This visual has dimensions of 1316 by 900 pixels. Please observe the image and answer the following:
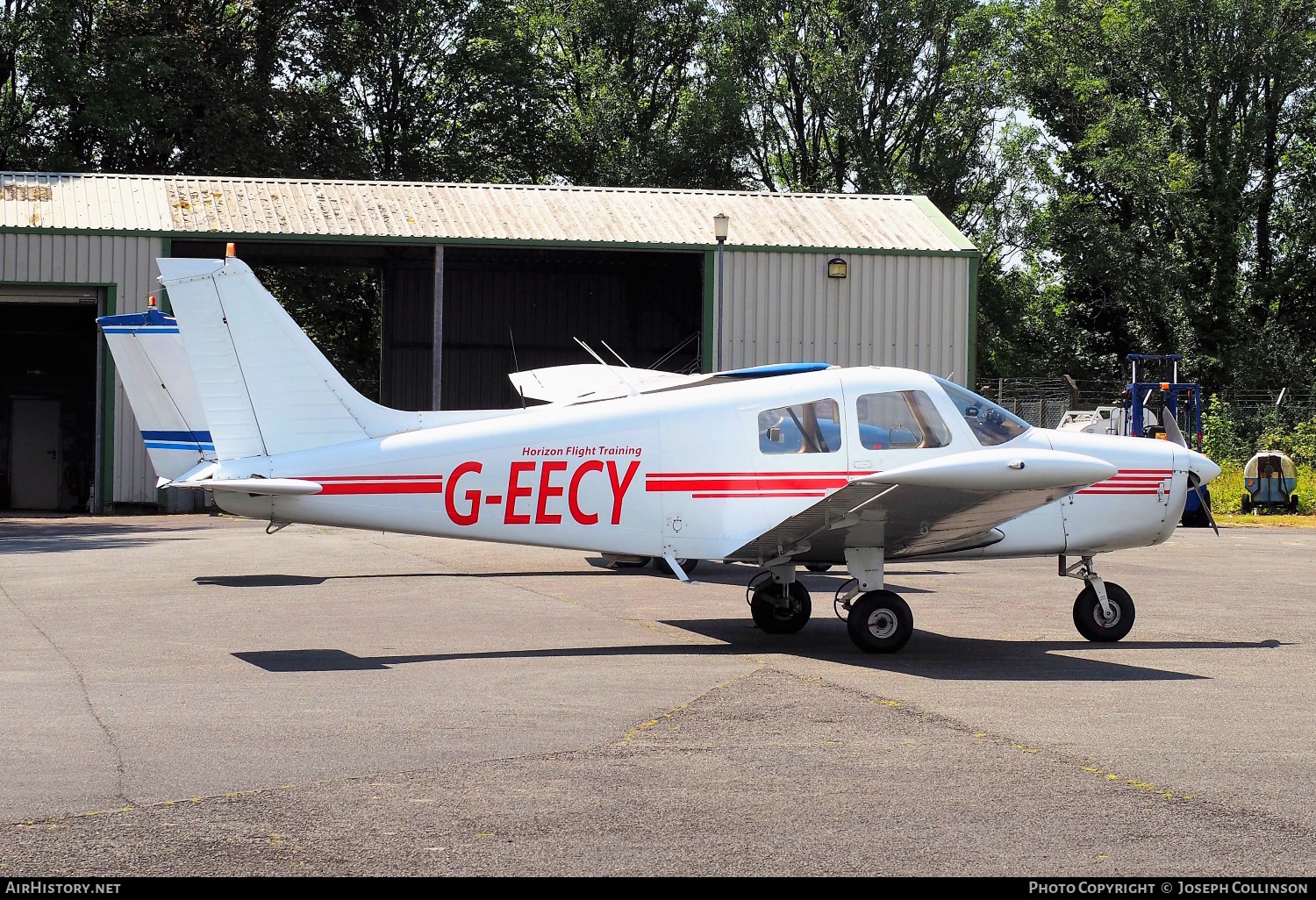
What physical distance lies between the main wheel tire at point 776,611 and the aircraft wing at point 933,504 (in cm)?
39

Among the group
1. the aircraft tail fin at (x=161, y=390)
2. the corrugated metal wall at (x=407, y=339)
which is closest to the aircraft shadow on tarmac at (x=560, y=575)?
the aircraft tail fin at (x=161, y=390)

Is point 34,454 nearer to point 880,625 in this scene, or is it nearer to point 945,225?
point 945,225

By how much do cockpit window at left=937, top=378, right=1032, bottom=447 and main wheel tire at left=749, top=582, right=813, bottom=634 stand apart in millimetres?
1956

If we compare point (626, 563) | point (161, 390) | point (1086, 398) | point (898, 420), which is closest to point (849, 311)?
point (626, 563)

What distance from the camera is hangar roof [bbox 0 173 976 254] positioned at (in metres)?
26.5

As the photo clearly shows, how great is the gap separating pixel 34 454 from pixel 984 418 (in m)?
29.2

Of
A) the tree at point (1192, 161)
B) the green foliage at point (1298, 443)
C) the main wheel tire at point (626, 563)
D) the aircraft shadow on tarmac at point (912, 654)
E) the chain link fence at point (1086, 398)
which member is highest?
the tree at point (1192, 161)

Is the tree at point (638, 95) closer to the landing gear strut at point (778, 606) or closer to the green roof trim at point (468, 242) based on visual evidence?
the green roof trim at point (468, 242)

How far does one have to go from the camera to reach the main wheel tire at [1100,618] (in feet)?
36.2

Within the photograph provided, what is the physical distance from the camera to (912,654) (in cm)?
1025

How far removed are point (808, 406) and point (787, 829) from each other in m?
5.55

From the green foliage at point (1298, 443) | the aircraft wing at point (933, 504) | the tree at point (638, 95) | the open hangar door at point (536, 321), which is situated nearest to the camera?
the aircraft wing at point (933, 504)
